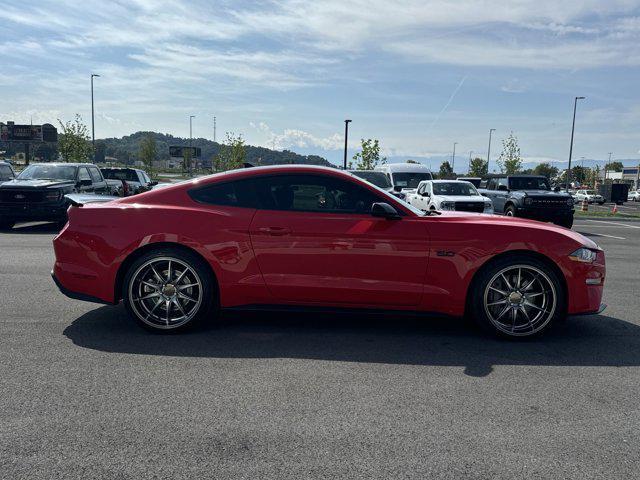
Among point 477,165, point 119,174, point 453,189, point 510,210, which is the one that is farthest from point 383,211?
point 477,165

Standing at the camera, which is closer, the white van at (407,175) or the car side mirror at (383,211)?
the car side mirror at (383,211)

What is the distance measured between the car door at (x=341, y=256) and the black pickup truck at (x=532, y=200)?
13.1 m

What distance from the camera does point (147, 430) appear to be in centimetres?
304

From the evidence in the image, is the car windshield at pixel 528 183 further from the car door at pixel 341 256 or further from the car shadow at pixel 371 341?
the car door at pixel 341 256

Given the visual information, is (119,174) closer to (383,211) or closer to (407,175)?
(407,175)

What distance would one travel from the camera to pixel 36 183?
13.0m

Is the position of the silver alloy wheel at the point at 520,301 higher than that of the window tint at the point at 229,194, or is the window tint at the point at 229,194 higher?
the window tint at the point at 229,194

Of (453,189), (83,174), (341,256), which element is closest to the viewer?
(341,256)

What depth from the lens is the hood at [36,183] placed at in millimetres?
12688

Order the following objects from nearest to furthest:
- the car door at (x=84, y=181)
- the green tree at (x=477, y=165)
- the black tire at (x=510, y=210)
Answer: the car door at (x=84, y=181) → the black tire at (x=510, y=210) → the green tree at (x=477, y=165)

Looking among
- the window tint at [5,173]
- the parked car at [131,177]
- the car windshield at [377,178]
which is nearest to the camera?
the window tint at [5,173]

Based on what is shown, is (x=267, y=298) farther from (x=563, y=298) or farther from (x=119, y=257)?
(x=563, y=298)

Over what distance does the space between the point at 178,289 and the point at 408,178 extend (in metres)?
17.5

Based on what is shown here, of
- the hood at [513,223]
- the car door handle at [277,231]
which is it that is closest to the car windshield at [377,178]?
the hood at [513,223]
